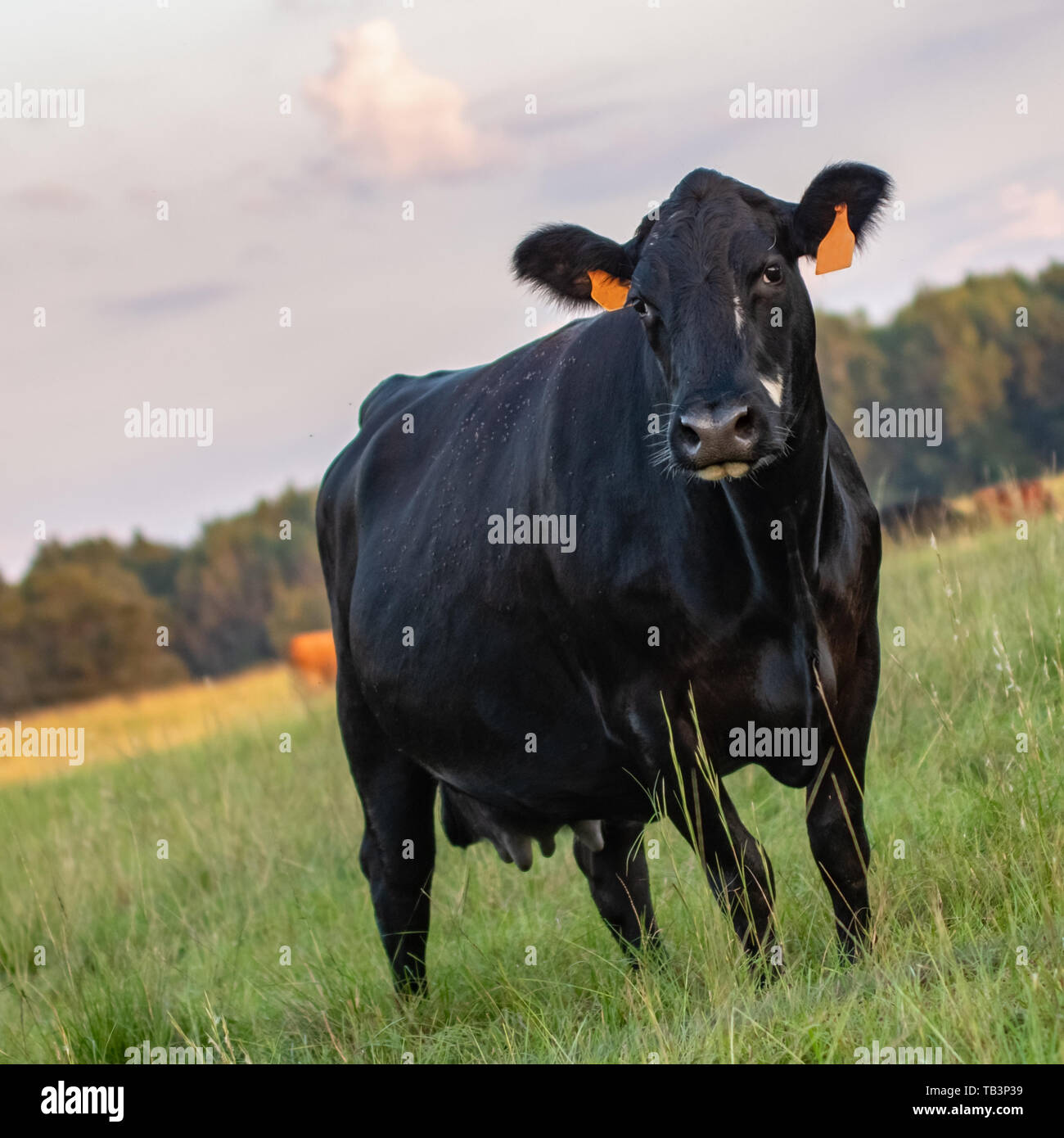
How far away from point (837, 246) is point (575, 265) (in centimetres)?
95

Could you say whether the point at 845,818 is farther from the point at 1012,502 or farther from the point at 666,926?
the point at 1012,502

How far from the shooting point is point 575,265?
15.5 ft

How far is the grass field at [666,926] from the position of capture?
11.4 ft

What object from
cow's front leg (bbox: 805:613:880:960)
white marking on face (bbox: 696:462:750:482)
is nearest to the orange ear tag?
white marking on face (bbox: 696:462:750:482)

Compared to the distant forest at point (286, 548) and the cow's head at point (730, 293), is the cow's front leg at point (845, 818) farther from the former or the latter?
the distant forest at point (286, 548)

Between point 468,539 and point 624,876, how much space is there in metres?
1.53

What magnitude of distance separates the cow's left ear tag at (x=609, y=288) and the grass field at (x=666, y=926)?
60.1 inches

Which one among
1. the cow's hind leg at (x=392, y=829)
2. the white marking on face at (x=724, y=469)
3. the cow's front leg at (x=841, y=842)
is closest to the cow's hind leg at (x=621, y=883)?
the cow's hind leg at (x=392, y=829)

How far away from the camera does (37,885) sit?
9.08m

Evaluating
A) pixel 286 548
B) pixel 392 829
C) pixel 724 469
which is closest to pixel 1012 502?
pixel 392 829

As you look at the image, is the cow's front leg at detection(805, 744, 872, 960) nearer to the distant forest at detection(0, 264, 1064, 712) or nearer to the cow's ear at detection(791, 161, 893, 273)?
the cow's ear at detection(791, 161, 893, 273)

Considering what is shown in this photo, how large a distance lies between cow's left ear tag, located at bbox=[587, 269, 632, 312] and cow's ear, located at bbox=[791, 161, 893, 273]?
2.28 feet

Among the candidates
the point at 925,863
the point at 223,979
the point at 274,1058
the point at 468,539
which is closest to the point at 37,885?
the point at 223,979
